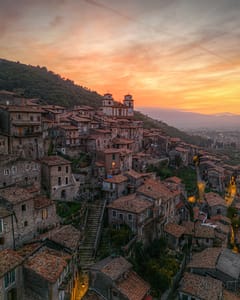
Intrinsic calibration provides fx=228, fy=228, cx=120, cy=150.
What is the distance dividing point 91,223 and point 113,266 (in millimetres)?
7294

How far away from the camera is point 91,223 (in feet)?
93.0

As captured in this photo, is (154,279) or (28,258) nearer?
(28,258)

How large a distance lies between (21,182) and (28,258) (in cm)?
1168

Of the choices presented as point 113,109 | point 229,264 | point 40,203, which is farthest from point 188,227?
point 113,109

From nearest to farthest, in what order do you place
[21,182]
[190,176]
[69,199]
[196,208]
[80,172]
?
[21,182], [69,199], [80,172], [196,208], [190,176]

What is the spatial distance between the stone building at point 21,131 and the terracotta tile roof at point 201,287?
2644 cm

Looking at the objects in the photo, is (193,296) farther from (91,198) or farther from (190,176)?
(190,176)

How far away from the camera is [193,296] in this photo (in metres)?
23.4

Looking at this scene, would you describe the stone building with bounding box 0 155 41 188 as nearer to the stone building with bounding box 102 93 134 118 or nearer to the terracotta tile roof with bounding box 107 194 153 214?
the terracotta tile roof with bounding box 107 194 153 214

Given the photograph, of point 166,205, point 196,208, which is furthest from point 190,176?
point 166,205

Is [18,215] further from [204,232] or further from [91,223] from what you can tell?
[204,232]

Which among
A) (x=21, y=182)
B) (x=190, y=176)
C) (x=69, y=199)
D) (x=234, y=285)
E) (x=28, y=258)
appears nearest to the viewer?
(x=28, y=258)

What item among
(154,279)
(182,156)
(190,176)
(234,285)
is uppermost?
(182,156)

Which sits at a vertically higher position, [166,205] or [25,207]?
[25,207]
